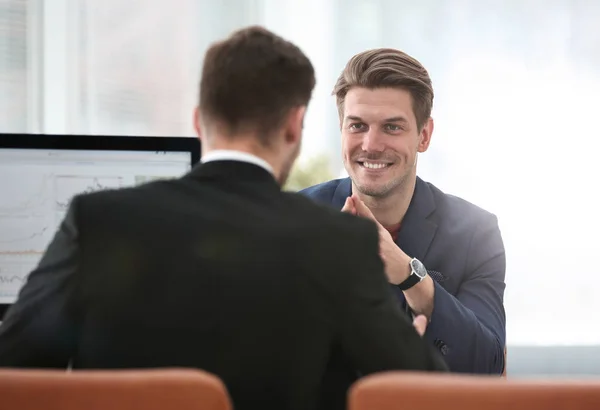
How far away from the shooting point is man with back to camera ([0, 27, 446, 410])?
107 centimetres

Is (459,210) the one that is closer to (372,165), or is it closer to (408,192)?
(408,192)

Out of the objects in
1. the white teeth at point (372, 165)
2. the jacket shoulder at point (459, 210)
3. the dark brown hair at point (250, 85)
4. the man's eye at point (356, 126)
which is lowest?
the jacket shoulder at point (459, 210)

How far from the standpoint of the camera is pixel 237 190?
118cm

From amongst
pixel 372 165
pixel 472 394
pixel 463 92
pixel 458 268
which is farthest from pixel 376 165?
pixel 463 92

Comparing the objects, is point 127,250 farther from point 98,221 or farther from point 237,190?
point 237,190

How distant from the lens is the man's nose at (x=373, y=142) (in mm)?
2225

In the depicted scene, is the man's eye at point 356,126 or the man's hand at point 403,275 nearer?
the man's hand at point 403,275

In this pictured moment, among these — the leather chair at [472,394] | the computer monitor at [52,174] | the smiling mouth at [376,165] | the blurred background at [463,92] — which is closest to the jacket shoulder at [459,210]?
the smiling mouth at [376,165]

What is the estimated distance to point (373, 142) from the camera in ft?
7.31

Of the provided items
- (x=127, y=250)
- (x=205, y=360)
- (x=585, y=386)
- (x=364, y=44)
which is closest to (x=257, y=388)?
(x=205, y=360)

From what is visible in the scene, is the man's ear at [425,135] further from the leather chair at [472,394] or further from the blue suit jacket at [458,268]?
the leather chair at [472,394]

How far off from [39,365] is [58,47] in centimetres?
390

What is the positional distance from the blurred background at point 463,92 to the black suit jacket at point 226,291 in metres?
3.62

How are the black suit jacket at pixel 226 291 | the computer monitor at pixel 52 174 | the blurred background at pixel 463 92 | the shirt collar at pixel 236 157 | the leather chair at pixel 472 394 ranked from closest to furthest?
the leather chair at pixel 472 394
the black suit jacket at pixel 226 291
the shirt collar at pixel 236 157
the computer monitor at pixel 52 174
the blurred background at pixel 463 92
